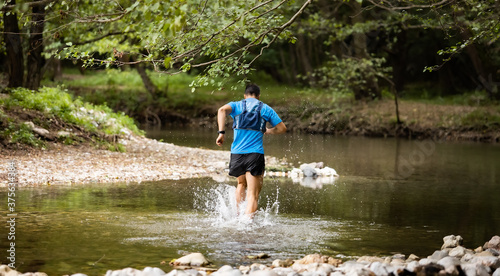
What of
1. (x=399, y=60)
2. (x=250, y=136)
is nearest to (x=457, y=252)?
(x=250, y=136)

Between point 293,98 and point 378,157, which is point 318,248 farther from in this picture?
point 293,98

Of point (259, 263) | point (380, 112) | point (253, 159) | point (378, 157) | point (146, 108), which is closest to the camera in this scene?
point (259, 263)

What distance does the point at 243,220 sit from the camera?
9.66 meters

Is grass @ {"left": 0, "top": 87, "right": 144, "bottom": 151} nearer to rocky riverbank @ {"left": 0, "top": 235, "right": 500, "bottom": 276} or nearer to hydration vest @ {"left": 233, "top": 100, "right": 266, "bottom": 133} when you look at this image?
hydration vest @ {"left": 233, "top": 100, "right": 266, "bottom": 133}

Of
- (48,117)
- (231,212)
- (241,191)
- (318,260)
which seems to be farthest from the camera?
(48,117)

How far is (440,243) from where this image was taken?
8.97m

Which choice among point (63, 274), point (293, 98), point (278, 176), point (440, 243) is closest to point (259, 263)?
point (63, 274)

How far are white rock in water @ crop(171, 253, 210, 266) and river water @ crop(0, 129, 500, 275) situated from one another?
0.58 ft

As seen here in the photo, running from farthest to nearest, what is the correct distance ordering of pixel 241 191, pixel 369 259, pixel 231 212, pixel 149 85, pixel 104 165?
pixel 149 85 < pixel 104 165 < pixel 231 212 < pixel 241 191 < pixel 369 259

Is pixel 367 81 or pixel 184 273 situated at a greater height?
pixel 367 81

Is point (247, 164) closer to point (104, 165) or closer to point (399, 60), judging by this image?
point (104, 165)

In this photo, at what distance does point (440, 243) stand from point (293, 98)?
30026 mm

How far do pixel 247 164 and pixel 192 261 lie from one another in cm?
268

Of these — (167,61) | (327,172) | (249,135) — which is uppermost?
(167,61)
